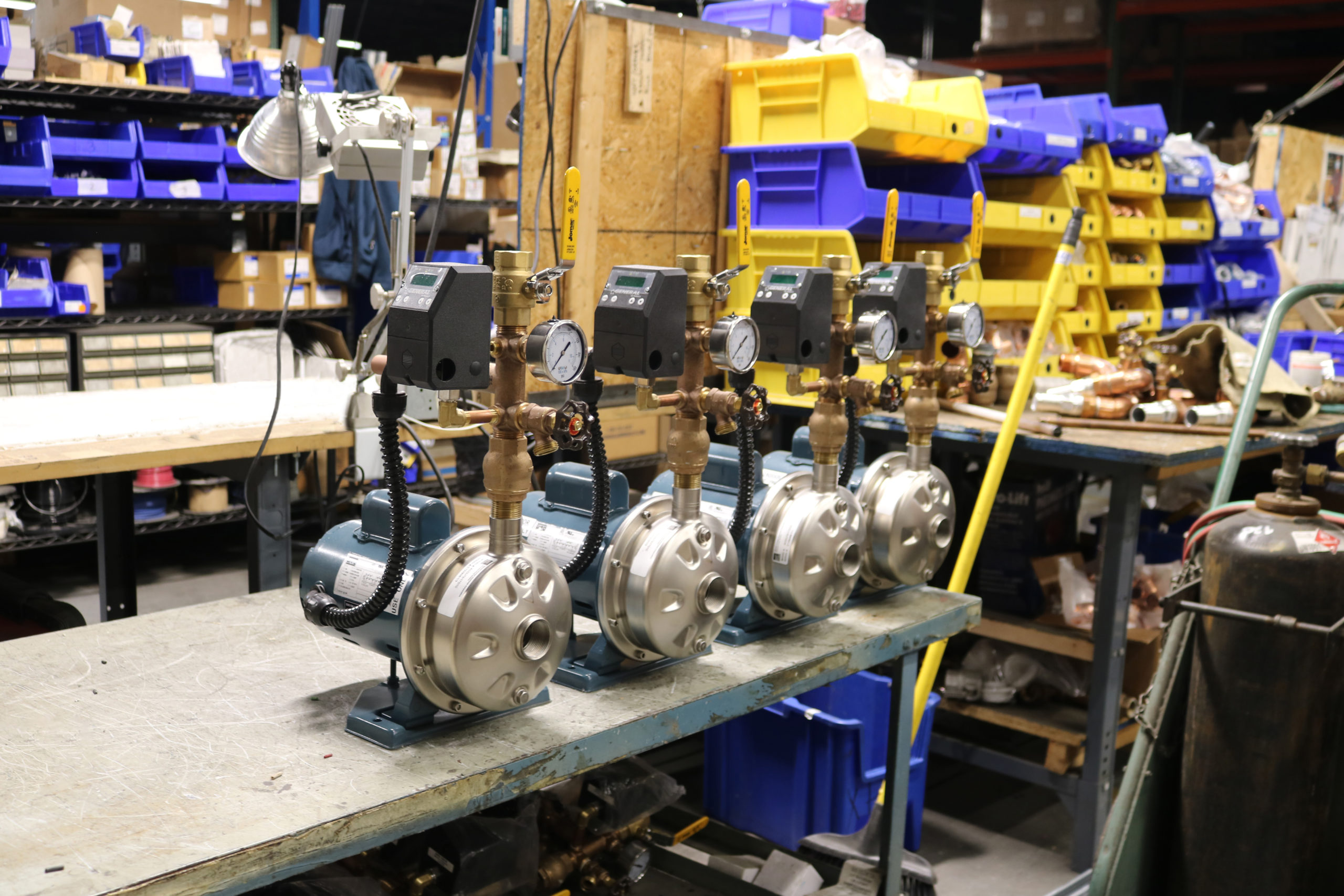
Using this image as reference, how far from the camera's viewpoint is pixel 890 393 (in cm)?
202

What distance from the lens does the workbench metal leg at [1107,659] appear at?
263cm

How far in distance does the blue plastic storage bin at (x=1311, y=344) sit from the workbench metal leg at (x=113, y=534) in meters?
3.73

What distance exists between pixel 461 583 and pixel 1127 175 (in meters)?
3.42

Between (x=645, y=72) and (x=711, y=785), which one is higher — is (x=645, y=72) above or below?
above

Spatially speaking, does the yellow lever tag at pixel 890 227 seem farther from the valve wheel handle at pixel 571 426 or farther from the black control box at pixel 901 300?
the valve wheel handle at pixel 571 426

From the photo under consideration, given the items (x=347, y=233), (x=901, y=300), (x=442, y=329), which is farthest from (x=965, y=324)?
(x=347, y=233)

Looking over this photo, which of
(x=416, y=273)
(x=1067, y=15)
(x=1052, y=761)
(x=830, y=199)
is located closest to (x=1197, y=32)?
(x=1067, y=15)

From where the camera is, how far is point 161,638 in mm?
1702

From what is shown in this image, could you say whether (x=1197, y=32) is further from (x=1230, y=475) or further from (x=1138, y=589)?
(x=1230, y=475)

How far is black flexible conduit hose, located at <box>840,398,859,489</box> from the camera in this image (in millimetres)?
2055

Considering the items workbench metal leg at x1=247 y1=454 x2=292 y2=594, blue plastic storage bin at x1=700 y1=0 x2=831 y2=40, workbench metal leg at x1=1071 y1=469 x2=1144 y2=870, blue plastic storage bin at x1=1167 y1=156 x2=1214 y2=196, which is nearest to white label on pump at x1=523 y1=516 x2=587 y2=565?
workbench metal leg at x1=247 y1=454 x2=292 y2=594

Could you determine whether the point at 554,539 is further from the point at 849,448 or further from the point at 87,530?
the point at 87,530

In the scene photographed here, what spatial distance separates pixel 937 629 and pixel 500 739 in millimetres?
889

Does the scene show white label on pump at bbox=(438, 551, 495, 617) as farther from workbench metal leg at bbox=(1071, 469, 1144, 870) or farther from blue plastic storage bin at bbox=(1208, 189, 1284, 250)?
blue plastic storage bin at bbox=(1208, 189, 1284, 250)
